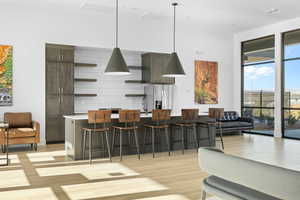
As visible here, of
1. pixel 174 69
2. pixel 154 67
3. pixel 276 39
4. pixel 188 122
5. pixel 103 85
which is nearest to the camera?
pixel 174 69

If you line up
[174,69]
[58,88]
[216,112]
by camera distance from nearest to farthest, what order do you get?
[174,69], [216,112], [58,88]

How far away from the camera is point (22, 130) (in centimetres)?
686

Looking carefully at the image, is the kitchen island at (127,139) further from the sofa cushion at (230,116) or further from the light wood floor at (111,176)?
the sofa cushion at (230,116)

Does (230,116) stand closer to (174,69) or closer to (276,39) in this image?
(276,39)

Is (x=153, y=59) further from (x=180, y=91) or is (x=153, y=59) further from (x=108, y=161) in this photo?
(x=108, y=161)

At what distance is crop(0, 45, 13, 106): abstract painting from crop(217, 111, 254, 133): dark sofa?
6.19 meters

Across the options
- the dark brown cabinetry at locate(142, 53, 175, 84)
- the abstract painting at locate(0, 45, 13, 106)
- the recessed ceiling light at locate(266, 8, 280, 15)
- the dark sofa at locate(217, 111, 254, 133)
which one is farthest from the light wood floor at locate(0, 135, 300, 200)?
the recessed ceiling light at locate(266, 8, 280, 15)

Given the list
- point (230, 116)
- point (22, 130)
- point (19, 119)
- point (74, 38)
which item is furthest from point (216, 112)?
point (19, 119)

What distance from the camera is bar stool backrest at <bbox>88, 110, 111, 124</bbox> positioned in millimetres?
5637

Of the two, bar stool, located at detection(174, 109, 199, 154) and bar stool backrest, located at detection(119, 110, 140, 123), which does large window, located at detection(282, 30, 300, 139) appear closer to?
bar stool, located at detection(174, 109, 199, 154)

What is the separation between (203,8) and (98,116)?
4334 mm

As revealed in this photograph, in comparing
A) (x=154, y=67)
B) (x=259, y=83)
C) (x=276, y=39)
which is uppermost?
(x=276, y=39)

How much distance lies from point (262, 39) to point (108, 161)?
7371 mm

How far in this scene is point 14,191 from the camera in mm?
3934
